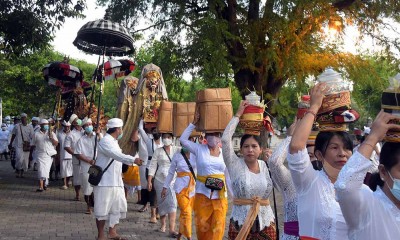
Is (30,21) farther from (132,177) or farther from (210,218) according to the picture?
(210,218)

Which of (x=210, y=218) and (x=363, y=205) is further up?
(x=363, y=205)

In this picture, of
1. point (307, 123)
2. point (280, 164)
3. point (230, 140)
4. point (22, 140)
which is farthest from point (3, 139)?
point (307, 123)

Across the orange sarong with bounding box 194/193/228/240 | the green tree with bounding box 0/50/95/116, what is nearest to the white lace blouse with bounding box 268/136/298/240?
the orange sarong with bounding box 194/193/228/240

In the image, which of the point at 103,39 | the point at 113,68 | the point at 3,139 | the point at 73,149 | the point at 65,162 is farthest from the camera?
the point at 3,139

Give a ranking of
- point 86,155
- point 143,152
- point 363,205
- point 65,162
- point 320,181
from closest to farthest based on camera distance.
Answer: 1. point 363,205
2. point 320,181
3. point 143,152
4. point 86,155
5. point 65,162

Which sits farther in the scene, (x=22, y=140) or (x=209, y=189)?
(x=22, y=140)

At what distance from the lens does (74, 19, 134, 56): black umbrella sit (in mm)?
12281

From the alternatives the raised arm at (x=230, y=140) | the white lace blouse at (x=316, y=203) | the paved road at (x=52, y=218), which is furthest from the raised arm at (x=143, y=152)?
the white lace blouse at (x=316, y=203)

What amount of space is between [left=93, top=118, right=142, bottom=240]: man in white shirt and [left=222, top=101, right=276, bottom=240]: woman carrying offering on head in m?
3.32

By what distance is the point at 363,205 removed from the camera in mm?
2838

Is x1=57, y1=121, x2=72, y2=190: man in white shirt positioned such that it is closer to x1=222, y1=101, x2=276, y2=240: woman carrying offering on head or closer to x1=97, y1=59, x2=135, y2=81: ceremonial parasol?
x1=97, y1=59, x2=135, y2=81: ceremonial parasol

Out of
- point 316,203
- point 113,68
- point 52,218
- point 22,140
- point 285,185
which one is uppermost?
point 113,68

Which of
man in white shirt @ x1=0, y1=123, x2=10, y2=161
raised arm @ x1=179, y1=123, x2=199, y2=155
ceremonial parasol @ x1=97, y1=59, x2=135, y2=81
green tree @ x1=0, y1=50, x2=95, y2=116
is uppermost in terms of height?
green tree @ x1=0, y1=50, x2=95, y2=116

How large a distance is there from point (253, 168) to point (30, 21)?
11.3 m
